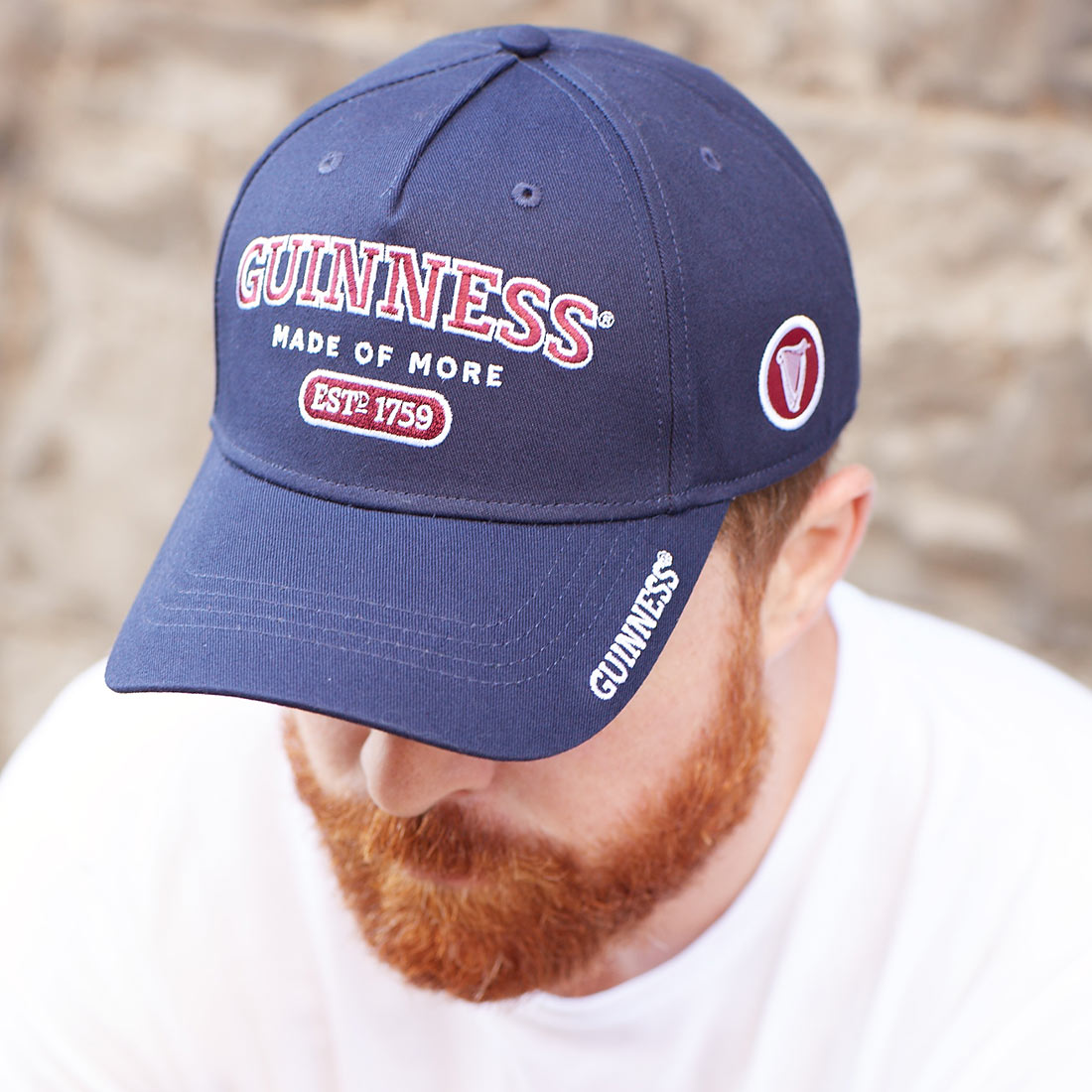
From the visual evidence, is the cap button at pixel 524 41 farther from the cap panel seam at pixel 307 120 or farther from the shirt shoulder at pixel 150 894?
the shirt shoulder at pixel 150 894

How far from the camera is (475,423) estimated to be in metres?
0.79

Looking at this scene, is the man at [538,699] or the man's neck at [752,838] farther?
the man's neck at [752,838]

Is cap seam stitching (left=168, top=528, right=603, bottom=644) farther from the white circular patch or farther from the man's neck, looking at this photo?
the man's neck

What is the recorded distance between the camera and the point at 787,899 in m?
1.08

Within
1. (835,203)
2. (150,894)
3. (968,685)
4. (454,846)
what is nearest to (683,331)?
(454,846)

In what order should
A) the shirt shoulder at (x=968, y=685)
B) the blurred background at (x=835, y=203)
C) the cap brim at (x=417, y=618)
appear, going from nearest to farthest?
the cap brim at (x=417, y=618) → the shirt shoulder at (x=968, y=685) → the blurred background at (x=835, y=203)

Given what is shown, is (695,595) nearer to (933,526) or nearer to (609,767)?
(609,767)

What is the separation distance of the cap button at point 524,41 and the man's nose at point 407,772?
1.68 ft

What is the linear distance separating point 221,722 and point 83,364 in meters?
1.09

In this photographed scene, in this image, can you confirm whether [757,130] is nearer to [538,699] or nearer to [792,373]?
[792,373]

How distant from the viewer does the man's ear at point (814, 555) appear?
995 mm

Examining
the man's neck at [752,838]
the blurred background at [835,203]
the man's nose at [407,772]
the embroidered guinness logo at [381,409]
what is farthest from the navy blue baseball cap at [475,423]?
the blurred background at [835,203]

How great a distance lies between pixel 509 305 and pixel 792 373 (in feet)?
0.79

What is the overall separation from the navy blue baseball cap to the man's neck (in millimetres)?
296
